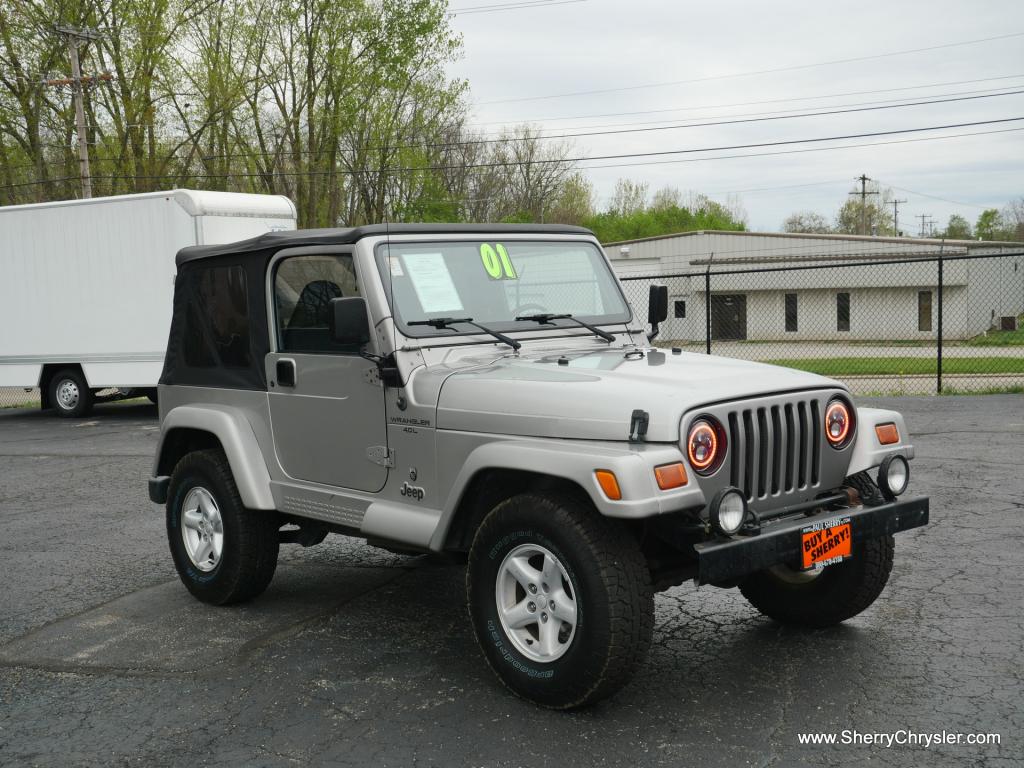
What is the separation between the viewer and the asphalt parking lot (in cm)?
388

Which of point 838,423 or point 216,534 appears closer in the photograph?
point 838,423

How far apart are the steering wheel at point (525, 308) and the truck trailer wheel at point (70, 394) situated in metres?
13.5

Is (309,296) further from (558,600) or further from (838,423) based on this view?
(838,423)

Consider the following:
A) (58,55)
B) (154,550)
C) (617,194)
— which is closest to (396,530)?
(154,550)

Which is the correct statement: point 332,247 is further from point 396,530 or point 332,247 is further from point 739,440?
point 739,440

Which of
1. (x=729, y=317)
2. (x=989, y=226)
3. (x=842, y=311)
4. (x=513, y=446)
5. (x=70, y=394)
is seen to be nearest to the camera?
(x=513, y=446)

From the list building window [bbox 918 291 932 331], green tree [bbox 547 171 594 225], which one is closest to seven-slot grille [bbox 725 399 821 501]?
building window [bbox 918 291 932 331]

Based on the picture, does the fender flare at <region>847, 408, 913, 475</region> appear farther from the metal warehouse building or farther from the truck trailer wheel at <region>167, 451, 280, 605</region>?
the metal warehouse building

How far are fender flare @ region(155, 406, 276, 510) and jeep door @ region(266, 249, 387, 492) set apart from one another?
0.16 metres

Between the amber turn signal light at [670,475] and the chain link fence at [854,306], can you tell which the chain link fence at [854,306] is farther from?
the amber turn signal light at [670,475]

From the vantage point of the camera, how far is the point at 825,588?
494 cm

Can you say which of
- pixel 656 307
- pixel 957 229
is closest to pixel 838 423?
pixel 656 307

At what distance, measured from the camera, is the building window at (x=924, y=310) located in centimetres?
4509

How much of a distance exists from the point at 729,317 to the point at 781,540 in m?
46.5
